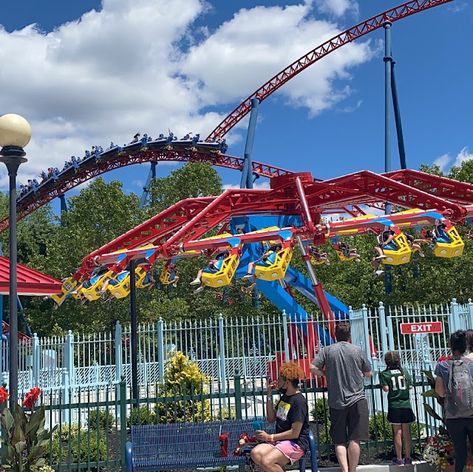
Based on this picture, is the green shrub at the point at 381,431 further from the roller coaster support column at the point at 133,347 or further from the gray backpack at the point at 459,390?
the roller coaster support column at the point at 133,347

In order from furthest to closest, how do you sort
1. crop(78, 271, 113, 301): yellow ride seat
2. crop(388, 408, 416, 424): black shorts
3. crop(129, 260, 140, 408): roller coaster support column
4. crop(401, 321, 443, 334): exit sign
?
crop(78, 271, 113, 301): yellow ride seat, crop(401, 321, 443, 334): exit sign, crop(129, 260, 140, 408): roller coaster support column, crop(388, 408, 416, 424): black shorts

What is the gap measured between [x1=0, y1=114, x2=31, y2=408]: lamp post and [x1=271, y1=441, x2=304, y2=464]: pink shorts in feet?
8.94

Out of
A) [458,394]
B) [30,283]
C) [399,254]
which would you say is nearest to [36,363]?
[30,283]

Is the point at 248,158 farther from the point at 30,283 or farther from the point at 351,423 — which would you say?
the point at 351,423

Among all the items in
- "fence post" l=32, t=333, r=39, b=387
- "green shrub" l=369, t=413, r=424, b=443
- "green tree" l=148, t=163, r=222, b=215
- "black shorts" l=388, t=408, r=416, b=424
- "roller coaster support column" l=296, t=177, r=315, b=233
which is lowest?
"green shrub" l=369, t=413, r=424, b=443

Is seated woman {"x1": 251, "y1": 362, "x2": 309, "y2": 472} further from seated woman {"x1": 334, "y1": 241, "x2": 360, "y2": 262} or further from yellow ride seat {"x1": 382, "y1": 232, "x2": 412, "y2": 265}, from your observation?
seated woman {"x1": 334, "y1": 241, "x2": 360, "y2": 262}

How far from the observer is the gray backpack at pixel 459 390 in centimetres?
537

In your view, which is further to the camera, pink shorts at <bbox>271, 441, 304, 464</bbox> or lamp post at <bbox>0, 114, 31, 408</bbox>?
lamp post at <bbox>0, 114, 31, 408</bbox>

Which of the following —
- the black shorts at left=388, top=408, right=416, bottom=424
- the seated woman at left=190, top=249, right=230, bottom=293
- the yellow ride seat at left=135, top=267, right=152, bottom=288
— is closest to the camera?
the black shorts at left=388, top=408, right=416, bottom=424

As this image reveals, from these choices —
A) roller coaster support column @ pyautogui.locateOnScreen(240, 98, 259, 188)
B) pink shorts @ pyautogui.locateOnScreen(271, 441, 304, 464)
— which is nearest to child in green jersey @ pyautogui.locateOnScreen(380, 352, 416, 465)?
pink shorts @ pyautogui.locateOnScreen(271, 441, 304, 464)

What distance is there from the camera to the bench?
5.86 meters

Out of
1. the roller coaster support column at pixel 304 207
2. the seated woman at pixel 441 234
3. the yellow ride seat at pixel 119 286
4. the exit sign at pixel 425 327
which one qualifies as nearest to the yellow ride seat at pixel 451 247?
the seated woman at pixel 441 234

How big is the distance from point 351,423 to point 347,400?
0.79 ft

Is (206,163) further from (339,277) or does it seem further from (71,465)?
(71,465)
